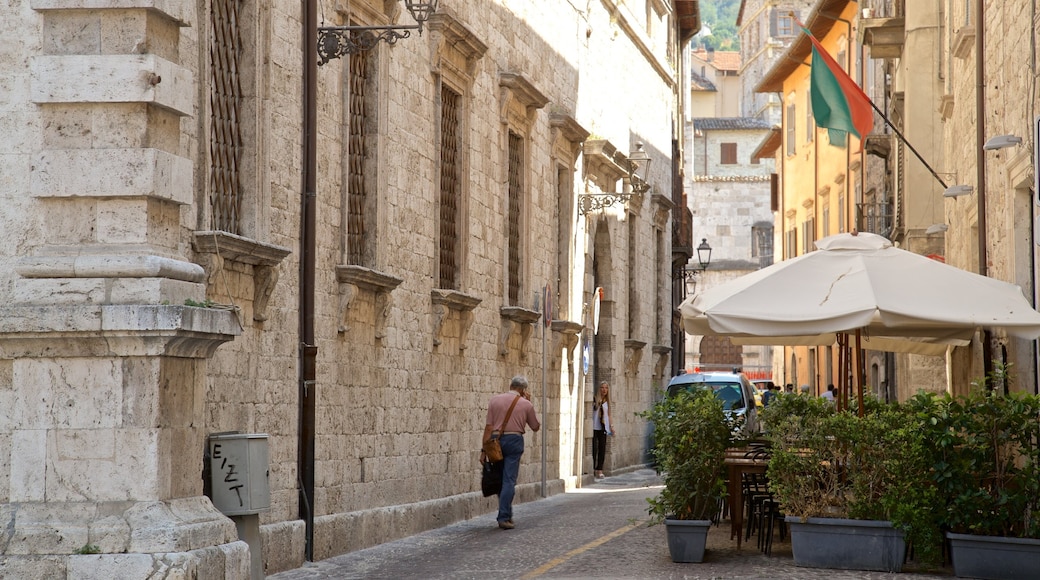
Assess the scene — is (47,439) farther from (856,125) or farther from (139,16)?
(856,125)

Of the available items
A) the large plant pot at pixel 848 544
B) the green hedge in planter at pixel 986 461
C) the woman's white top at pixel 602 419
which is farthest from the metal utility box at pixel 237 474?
the woman's white top at pixel 602 419

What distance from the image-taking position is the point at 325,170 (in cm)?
1302

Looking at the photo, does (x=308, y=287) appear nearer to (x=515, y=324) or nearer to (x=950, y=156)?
(x=515, y=324)

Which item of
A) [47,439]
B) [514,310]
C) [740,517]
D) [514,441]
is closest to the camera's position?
[47,439]

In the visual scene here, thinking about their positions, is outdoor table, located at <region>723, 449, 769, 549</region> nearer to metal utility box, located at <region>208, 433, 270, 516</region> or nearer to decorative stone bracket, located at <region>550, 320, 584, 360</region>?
metal utility box, located at <region>208, 433, 270, 516</region>

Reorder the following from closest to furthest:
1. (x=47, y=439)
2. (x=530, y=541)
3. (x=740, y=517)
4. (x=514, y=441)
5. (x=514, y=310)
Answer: (x=47, y=439), (x=740, y=517), (x=530, y=541), (x=514, y=441), (x=514, y=310)

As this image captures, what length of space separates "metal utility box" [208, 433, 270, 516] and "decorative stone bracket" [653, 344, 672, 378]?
22.7 meters

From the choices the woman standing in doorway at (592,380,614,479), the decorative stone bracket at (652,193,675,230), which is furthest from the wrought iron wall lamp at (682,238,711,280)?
the woman standing in doorway at (592,380,614,479)

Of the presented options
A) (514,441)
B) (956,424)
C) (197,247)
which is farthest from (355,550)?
(956,424)

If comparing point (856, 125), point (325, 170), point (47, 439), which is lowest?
point (47, 439)

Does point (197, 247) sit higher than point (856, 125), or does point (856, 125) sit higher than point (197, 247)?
point (856, 125)

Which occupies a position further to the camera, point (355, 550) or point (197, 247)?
point (355, 550)

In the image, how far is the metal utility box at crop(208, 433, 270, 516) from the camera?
9430 millimetres

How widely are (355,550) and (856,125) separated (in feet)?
31.4
